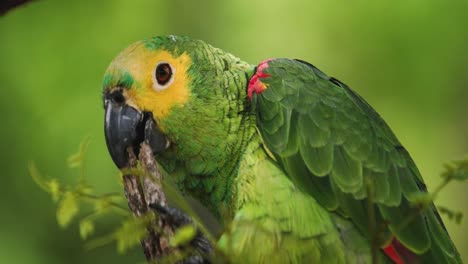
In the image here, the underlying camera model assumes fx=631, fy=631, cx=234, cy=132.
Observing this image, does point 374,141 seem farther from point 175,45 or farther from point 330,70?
point 330,70

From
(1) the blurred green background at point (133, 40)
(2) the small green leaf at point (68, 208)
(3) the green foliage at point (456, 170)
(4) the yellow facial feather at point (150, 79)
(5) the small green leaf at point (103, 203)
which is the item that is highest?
(3) the green foliage at point (456, 170)

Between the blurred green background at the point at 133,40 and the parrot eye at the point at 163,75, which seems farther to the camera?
the blurred green background at the point at 133,40

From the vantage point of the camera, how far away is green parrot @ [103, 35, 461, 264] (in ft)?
10.3

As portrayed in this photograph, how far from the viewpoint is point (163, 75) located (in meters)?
3.37

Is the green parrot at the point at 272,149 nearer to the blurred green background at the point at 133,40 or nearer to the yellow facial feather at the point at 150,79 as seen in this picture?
the yellow facial feather at the point at 150,79

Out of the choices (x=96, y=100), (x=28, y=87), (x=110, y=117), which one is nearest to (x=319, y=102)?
(x=110, y=117)

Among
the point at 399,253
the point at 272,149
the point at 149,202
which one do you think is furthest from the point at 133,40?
the point at 149,202

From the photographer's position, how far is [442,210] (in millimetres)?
1711

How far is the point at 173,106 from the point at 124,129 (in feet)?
0.99

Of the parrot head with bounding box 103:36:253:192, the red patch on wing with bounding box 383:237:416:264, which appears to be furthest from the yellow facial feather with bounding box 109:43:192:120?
the red patch on wing with bounding box 383:237:416:264

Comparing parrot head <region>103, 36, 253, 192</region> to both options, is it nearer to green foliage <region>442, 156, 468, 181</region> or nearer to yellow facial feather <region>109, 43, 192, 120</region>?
yellow facial feather <region>109, 43, 192, 120</region>

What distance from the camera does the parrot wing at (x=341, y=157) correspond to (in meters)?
3.22

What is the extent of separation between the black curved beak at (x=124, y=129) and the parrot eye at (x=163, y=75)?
16 cm

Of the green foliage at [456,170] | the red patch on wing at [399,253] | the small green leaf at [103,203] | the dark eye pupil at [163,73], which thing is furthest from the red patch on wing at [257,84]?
the green foliage at [456,170]
